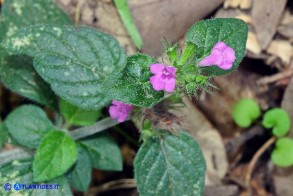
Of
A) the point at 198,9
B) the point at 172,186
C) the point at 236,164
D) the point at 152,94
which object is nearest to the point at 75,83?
the point at 152,94

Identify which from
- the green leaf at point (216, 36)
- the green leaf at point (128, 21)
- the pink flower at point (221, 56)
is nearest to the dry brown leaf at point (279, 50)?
the green leaf at point (128, 21)

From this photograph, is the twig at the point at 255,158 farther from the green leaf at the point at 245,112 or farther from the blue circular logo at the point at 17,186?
the blue circular logo at the point at 17,186

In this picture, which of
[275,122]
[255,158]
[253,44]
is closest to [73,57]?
[253,44]

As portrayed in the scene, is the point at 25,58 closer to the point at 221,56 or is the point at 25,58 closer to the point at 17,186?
the point at 17,186

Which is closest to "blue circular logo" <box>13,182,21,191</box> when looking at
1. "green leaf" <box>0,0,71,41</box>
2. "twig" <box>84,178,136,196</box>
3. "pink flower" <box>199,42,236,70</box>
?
"twig" <box>84,178,136,196</box>

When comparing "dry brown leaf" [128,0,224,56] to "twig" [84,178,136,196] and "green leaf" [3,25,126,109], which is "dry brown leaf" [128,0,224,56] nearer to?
"green leaf" [3,25,126,109]

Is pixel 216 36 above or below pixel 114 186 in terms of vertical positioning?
above
